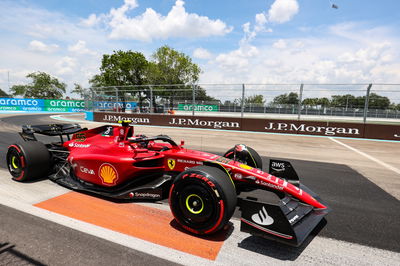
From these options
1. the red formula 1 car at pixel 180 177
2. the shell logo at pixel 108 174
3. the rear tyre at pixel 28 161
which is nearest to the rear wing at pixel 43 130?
the red formula 1 car at pixel 180 177

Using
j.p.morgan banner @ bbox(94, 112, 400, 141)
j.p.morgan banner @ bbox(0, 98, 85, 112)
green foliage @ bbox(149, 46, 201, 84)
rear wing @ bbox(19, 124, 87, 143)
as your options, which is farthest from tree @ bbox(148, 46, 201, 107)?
rear wing @ bbox(19, 124, 87, 143)

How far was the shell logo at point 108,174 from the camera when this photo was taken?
3529mm

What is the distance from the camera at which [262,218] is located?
93.3 inches

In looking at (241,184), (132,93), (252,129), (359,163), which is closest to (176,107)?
(132,93)

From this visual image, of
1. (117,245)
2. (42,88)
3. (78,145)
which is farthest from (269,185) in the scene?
(42,88)

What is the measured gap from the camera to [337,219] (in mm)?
→ 3170

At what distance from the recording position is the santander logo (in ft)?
7.66

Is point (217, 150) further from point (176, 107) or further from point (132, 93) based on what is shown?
point (132, 93)

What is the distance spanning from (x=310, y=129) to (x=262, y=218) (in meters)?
11.8

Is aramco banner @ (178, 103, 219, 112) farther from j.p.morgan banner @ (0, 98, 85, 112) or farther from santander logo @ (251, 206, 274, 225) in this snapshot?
j.p.morgan banner @ (0, 98, 85, 112)

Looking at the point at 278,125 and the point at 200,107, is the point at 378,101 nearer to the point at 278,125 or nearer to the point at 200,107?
the point at 278,125

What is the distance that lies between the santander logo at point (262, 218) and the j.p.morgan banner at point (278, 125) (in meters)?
11.7

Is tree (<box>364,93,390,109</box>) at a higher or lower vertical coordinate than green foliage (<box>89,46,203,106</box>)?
lower

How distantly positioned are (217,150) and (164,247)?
5.60m
